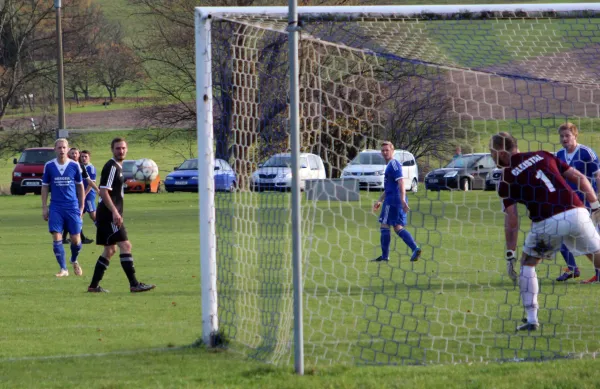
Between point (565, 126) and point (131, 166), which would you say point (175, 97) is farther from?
point (565, 126)

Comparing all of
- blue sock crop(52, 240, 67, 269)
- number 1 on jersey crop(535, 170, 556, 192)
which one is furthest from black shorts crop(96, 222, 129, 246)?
number 1 on jersey crop(535, 170, 556, 192)

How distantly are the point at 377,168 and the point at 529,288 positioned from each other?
5995mm

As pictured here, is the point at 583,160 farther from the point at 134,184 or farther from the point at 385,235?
the point at 134,184

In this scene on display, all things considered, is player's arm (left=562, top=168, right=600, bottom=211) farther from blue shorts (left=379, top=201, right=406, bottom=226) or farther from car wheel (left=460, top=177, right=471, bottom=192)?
car wheel (left=460, top=177, right=471, bottom=192)

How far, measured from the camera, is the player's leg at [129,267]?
34.2 ft

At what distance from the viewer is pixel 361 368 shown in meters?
6.45

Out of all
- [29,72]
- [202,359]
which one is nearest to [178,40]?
[29,72]

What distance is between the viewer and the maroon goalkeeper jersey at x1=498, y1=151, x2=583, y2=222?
7.55 metres

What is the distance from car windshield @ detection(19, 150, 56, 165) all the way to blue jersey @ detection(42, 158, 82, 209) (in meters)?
23.7

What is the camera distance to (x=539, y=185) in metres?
7.55

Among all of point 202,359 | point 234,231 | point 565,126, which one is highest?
point 565,126

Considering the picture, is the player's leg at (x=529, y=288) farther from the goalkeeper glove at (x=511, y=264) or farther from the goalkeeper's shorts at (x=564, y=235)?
the goalkeeper glove at (x=511, y=264)

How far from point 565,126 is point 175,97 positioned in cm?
3215

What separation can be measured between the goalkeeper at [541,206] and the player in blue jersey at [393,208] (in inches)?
199
